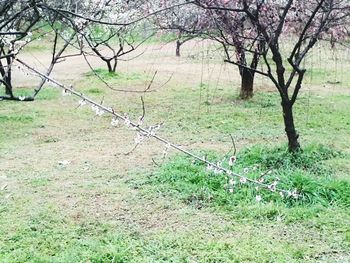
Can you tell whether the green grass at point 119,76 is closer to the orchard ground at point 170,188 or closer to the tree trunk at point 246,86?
the orchard ground at point 170,188

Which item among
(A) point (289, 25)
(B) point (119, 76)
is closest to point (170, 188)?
(A) point (289, 25)

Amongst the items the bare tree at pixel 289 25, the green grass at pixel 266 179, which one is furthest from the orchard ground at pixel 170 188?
the bare tree at pixel 289 25

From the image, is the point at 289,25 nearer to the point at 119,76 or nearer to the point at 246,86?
the point at 246,86

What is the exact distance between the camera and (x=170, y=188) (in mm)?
3971

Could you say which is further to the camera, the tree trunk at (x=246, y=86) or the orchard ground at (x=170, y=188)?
the tree trunk at (x=246, y=86)

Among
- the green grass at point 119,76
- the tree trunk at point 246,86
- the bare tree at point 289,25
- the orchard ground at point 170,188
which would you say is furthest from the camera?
the green grass at point 119,76

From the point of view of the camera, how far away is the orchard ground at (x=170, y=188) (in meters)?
3.04

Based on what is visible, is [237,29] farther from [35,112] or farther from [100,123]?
[35,112]

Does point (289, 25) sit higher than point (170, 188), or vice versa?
point (289, 25)

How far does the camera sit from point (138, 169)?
4562 millimetres

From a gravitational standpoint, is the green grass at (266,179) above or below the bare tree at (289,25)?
below

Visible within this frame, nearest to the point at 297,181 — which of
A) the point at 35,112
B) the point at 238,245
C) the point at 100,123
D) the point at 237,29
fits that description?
the point at 238,245

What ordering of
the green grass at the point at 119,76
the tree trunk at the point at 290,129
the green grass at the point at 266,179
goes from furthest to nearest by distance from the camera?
the green grass at the point at 119,76 < the tree trunk at the point at 290,129 < the green grass at the point at 266,179

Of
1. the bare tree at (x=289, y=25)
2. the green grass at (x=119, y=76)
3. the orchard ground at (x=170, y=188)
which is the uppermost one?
the bare tree at (x=289, y=25)
